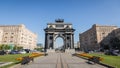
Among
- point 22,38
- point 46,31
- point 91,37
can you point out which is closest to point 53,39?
point 46,31

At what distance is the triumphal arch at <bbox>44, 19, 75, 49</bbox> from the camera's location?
76562 mm

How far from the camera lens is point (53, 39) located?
3061 inches

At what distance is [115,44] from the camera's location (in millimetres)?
77125

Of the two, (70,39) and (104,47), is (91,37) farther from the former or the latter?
(70,39)

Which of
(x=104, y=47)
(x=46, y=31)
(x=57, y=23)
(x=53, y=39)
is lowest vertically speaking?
(x=104, y=47)

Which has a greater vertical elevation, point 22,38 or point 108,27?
point 108,27

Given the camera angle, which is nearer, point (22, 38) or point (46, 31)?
point (46, 31)

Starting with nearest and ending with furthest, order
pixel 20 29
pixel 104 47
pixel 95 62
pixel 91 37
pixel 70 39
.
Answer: pixel 95 62 < pixel 70 39 < pixel 104 47 < pixel 20 29 < pixel 91 37

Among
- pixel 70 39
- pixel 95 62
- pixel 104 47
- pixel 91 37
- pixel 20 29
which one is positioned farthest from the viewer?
pixel 91 37

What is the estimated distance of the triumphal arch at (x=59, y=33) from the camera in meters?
76.6

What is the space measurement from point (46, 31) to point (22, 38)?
43.9 m

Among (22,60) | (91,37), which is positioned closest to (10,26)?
(91,37)

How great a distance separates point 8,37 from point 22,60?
101m

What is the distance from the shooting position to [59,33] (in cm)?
7862
